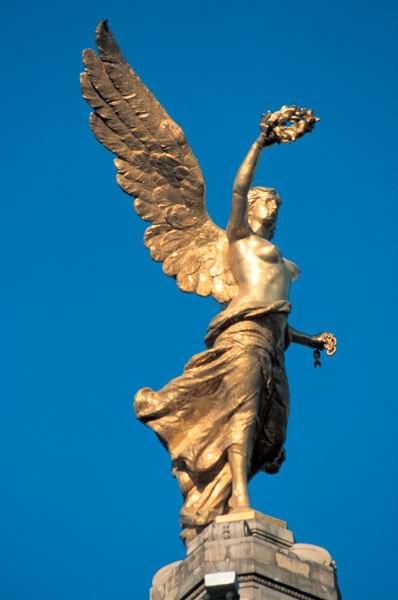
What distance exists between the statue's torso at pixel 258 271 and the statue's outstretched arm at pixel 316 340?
835 millimetres

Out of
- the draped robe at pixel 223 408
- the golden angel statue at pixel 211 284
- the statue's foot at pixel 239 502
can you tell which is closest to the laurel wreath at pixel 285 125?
the golden angel statue at pixel 211 284

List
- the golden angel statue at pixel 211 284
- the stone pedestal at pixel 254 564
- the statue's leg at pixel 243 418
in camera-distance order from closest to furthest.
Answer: the stone pedestal at pixel 254 564, the statue's leg at pixel 243 418, the golden angel statue at pixel 211 284

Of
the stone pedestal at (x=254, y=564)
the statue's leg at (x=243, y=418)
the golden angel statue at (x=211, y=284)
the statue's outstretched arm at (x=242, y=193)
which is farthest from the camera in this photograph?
the statue's outstretched arm at (x=242, y=193)

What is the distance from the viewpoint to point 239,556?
2231cm

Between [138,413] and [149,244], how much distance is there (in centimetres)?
283

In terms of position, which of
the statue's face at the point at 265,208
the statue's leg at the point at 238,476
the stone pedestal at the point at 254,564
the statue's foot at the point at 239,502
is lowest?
the stone pedestal at the point at 254,564

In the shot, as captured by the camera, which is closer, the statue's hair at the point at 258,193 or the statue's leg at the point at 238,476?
the statue's leg at the point at 238,476

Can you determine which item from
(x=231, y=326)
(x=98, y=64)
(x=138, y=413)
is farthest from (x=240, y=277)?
(x=98, y=64)

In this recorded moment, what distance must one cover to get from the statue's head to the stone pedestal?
4756mm

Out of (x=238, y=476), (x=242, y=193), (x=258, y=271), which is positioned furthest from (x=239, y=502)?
(x=242, y=193)

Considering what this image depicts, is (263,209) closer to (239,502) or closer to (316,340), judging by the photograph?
(316,340)

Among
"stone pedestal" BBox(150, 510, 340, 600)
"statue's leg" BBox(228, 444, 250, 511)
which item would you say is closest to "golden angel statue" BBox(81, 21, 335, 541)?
"statue's leg" BBox(228, 444, 250, 511)

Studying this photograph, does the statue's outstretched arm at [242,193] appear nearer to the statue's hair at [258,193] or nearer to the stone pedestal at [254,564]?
the statue's hair at [258,193]

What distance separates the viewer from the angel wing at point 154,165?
26.0 meters
